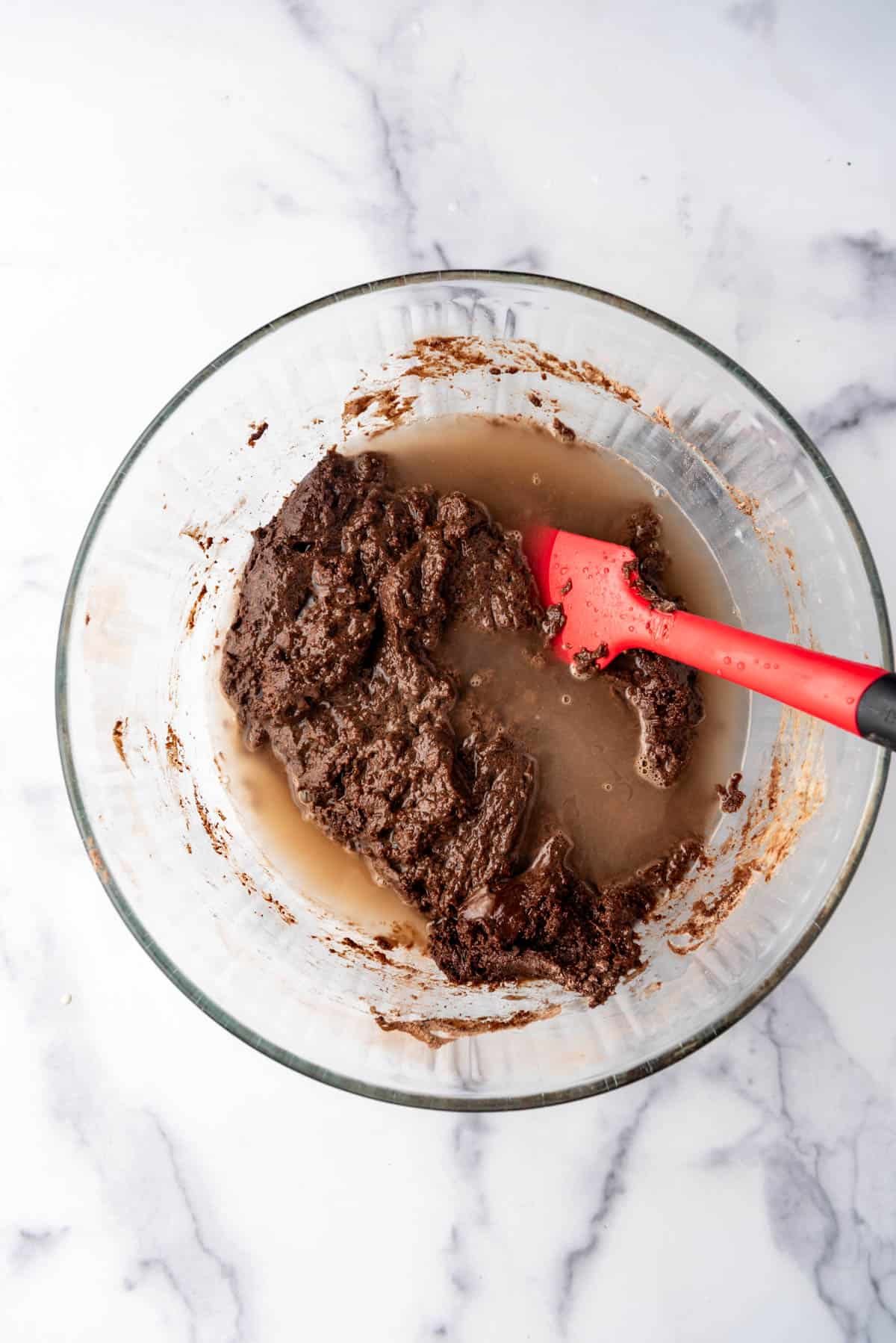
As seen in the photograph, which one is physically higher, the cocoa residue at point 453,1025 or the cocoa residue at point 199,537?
the cocoa residue at point 199,537

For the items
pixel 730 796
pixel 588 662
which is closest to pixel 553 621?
pixel 588 662

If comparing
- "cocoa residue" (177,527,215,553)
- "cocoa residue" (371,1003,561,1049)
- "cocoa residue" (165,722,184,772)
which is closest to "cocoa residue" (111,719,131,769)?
"cocoa residue" (165,722,184,772)

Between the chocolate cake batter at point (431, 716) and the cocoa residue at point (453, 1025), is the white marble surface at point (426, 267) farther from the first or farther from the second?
the chocolate cake batter at point (431, 716)

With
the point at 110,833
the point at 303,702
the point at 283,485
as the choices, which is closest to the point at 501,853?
the point at 303,702

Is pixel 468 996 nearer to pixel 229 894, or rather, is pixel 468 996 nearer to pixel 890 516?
pixel 229 894

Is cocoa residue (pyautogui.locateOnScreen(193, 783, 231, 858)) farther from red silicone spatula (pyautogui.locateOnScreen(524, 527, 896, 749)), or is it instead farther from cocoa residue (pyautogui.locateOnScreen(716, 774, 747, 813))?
cocoa residue (pyautogui.locateOnScreen(716, 774, 747, 813))

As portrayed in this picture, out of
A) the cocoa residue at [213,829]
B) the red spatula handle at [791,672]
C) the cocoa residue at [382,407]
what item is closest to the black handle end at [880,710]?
the red spatula handle at [791,672]
